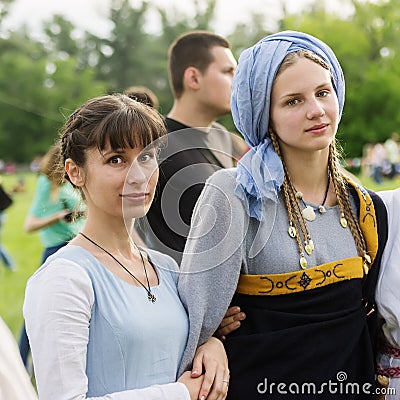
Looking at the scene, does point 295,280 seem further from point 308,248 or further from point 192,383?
point 192,383

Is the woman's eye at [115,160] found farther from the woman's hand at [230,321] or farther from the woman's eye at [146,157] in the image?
the woman's hand at [230,321]

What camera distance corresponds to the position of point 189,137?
3111 mm

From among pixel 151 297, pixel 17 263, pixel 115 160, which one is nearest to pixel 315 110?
pixel 115 160

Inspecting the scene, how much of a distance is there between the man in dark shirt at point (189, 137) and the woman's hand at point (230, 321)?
0.24 m

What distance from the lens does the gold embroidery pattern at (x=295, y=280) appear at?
1946 mm

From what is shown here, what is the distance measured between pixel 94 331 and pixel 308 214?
2.26 feet

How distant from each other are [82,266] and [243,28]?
1433 inches

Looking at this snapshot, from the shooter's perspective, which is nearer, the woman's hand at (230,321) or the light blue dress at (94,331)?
the light blue dress at (94,331)

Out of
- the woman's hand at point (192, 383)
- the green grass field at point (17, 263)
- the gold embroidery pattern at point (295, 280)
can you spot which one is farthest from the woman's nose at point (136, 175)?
the green grass field at point (17, 263)

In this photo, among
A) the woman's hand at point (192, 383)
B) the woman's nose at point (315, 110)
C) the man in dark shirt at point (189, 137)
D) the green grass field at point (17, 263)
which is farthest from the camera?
the green grass field at point (17, 263)

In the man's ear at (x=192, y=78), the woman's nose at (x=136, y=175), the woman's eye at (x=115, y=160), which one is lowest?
the woman's nose at (x=136, y=175)

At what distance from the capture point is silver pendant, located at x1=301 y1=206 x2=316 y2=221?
2.03 metres

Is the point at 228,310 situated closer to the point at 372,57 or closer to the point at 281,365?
the point at 281,365

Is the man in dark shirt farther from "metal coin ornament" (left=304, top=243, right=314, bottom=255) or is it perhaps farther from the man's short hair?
"metal coin ornament" (left=304, top=243, right=314, bottom=255)
